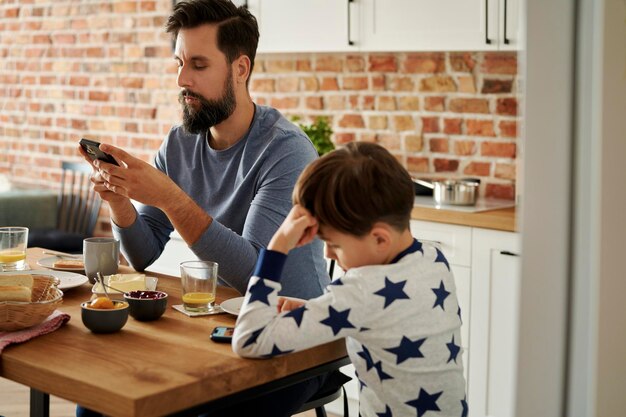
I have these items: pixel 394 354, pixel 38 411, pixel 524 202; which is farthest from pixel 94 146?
pixel 524 202

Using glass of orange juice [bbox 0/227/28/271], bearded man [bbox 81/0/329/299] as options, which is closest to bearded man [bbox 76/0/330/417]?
bearded man [bbox 81/0/329/299]

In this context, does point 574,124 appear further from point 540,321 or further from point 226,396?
point 226,396

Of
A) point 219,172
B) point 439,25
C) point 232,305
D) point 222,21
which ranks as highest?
point 439,25

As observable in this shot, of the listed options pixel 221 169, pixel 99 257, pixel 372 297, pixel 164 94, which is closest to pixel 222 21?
pixel 221 169

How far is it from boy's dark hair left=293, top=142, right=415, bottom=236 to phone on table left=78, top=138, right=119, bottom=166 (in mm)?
693

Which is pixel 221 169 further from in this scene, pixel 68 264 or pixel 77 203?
pixel 77 203

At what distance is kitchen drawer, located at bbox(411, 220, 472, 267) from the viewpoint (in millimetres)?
3457

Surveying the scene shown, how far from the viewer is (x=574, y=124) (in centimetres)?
124

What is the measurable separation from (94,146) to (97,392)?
0.83 metres

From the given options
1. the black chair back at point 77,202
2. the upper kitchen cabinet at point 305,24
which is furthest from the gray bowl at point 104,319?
the black chair back at point 77,202

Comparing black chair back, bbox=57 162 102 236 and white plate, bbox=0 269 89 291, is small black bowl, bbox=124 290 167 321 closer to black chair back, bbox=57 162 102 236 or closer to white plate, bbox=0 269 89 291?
white plate, bbox=0 269 89 291

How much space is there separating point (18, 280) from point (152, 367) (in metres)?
0.50

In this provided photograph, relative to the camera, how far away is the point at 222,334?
177 cm

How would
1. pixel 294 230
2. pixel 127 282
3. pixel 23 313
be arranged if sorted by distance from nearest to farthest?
pixel 294 230 < pixel 23 313 < pixel 127 282
